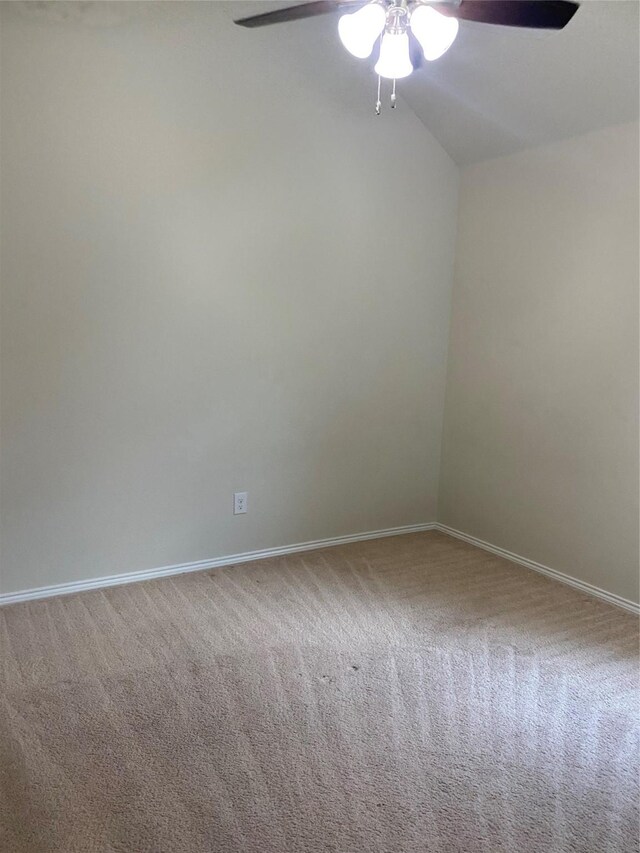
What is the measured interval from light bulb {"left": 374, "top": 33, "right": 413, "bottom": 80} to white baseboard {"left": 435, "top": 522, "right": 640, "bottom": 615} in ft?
8.11

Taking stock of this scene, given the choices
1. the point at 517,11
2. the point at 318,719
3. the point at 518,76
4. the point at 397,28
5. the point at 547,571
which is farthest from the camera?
the point at 547,571

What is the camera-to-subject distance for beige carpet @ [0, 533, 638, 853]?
160 centimetres

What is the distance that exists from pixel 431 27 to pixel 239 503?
228 centimetres

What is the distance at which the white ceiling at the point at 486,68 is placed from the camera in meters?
2.53

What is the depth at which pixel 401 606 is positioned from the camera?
2900 mm

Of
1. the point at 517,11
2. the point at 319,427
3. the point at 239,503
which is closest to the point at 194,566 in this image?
the point at 239,503

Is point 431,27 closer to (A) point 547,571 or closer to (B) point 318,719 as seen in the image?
(B) point 318,719

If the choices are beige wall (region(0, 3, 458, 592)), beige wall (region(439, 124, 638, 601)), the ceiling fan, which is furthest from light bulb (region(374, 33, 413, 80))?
beige wall (region(439, 124, 638, 601))

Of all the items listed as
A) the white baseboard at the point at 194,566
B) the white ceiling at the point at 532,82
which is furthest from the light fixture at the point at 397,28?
the white baseboard at the point at 194,566

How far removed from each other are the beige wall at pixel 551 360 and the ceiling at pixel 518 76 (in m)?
0.13

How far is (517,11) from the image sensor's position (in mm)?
1757

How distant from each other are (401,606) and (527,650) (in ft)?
1.94

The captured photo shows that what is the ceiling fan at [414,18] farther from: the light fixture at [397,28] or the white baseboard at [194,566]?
the white baseboard at [194,566]

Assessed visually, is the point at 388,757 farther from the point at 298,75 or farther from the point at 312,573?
the point at 298,75
